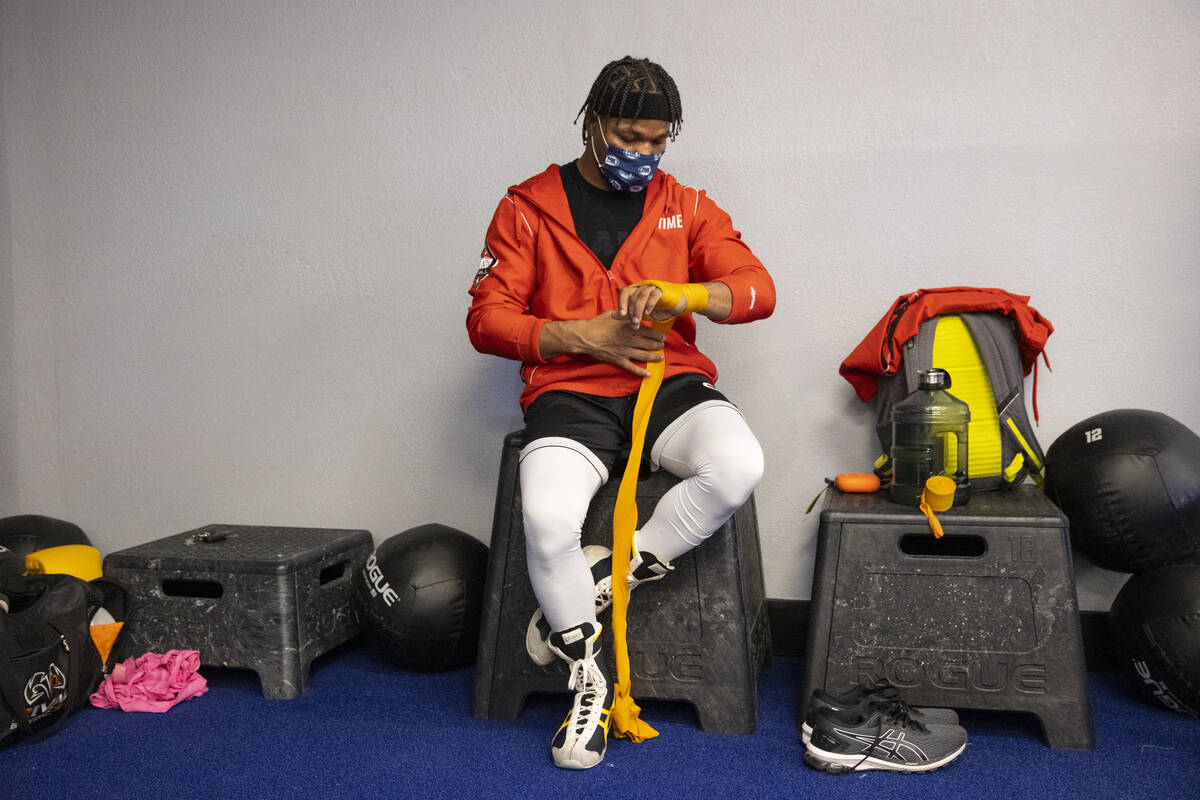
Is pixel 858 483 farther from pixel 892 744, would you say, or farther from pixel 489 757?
pixel 489 757

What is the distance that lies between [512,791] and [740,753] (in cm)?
42

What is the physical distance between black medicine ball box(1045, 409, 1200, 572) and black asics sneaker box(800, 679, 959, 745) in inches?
21.0

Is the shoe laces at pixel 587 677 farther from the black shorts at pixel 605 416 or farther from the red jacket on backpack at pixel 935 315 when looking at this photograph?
the red jacket on backpack at pixel 935 315

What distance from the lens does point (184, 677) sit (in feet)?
6.73

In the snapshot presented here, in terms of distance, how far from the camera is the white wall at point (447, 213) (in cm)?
213

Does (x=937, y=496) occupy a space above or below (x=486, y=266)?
below

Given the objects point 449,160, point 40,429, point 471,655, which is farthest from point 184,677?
point 449,160

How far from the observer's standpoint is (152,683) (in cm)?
200

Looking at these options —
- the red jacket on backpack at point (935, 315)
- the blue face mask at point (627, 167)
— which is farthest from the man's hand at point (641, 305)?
the red jacket on backpack at point (935, 315)

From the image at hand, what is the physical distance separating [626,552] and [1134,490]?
1038 millimetres

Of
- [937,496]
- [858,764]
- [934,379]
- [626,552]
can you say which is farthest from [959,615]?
[626,552]

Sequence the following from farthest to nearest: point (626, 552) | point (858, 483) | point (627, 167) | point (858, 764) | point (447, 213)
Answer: point (447, 213), point (858, 483), point (627, 167), point (626, 552), point (858, 764)

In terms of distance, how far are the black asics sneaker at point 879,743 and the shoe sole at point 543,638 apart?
0.46m

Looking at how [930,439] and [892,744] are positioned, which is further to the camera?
[930,439]
